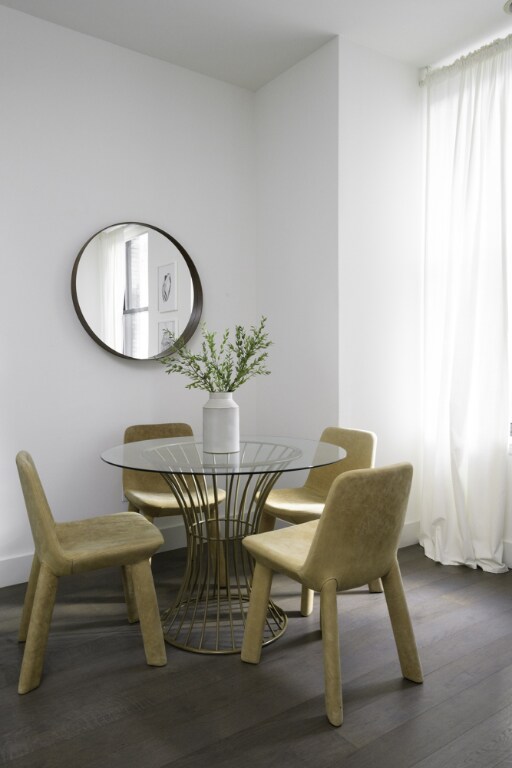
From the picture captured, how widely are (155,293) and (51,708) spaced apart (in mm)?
2236

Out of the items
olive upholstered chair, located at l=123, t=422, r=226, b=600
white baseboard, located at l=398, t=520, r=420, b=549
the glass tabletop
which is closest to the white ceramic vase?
the glass tabletop

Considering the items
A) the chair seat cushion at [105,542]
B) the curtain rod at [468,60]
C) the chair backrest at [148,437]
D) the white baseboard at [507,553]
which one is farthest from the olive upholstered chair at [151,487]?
the curtain rod at [468,60]

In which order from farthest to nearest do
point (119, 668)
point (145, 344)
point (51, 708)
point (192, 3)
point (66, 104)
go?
1. point (145, 344)
2. point (66, 104)
3. point (192, 3)
4. point (119, 668)
5. point (51, 708)

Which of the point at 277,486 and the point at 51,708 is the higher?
the point at 277,486

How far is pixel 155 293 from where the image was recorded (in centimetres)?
355

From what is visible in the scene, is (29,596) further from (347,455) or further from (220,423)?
(347,455)

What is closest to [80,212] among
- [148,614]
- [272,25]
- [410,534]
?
[272,25]

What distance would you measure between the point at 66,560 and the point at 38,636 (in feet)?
0.94

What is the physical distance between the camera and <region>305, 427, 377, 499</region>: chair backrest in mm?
2949

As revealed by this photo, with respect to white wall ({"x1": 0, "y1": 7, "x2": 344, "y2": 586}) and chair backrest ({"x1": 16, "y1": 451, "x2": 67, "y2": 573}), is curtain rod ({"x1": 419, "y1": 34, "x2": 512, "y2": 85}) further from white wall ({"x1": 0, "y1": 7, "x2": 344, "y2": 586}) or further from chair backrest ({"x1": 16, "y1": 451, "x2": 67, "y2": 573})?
chair backrest ({"x1": 16, "y1": 451, "x2": 67, "y2": 573})

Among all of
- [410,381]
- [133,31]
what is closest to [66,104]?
[133,31]

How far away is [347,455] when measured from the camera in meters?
3.02

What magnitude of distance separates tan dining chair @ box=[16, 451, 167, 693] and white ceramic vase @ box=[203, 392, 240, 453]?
43 cm

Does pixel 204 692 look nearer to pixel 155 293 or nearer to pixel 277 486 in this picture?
pixel 277 486
